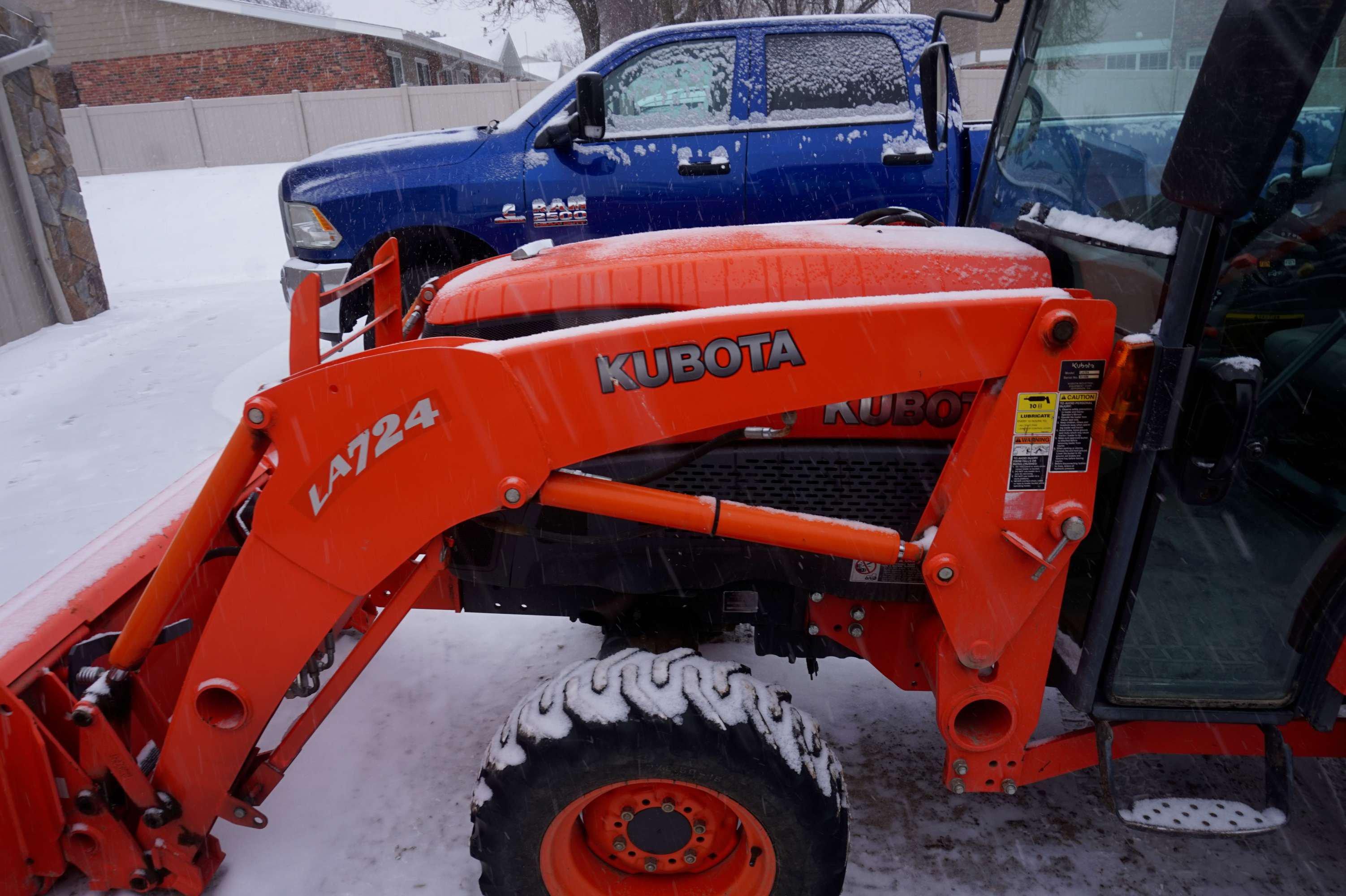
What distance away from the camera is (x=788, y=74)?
5.06 m

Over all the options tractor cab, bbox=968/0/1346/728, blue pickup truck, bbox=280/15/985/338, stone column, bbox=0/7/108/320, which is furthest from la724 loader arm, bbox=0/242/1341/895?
stone column, bbox=0/7/108/320

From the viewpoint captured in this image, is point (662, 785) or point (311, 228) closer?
point (662, 785)

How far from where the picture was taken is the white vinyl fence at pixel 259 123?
1858 cm

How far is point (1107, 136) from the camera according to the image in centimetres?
208

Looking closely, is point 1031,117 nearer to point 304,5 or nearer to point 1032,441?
point 1032,441

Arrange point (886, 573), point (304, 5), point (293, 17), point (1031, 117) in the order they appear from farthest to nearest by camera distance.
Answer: point (304, 5) < point (293, 17) < point (1031, 117) < point (886, 573)

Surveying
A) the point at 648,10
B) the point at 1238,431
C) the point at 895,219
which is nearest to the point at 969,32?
the point at 648,10

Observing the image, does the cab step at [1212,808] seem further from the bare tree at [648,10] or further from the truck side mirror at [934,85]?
the bare tree at [648,10]

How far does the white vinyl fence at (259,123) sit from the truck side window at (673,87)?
1486 centimetres

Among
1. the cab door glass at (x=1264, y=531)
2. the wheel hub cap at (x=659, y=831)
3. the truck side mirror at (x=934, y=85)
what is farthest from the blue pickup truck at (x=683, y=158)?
the wheel hub cap at (x=659, y=831)

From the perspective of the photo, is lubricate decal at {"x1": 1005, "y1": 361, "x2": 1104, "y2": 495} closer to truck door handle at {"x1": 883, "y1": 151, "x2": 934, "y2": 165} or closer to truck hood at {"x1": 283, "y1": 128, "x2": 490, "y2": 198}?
truck door handle at {"x1": 883, "y1": 151, "x2": 934, "y2": 165}

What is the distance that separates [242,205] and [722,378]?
16.1m

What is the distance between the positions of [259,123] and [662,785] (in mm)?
20727

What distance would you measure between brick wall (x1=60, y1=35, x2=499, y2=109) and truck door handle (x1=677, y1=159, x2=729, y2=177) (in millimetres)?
20987
